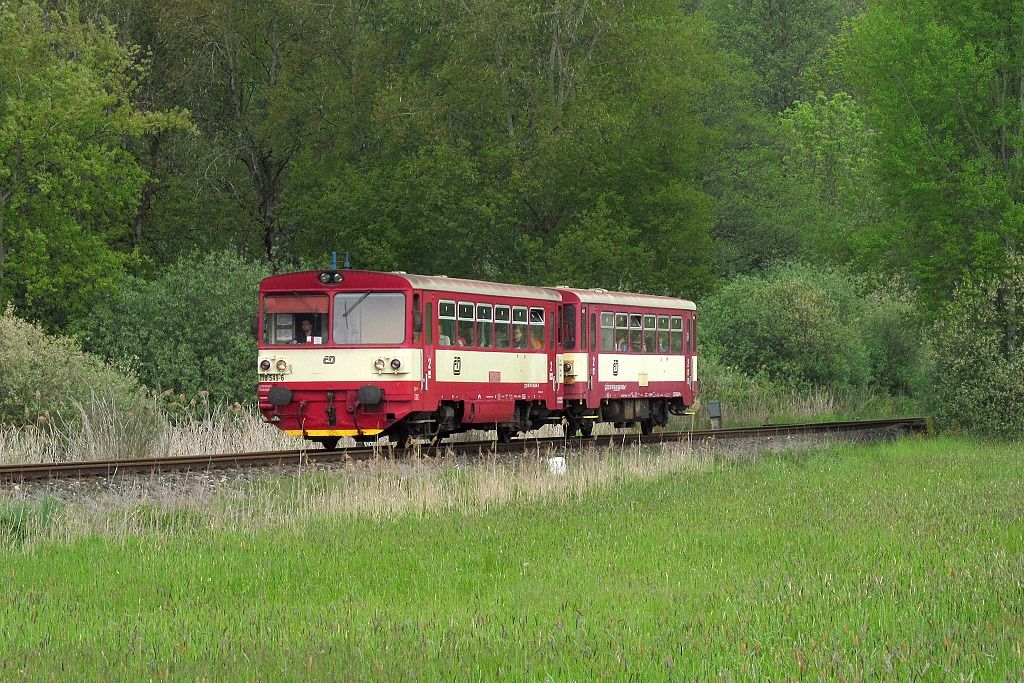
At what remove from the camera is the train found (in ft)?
80.0

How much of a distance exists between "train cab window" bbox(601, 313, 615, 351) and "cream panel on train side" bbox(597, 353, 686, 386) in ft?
0.50

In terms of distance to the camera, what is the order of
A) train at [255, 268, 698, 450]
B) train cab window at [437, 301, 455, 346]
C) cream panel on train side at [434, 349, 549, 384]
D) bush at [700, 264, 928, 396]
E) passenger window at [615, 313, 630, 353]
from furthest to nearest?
bush at [700, 264, 928, 396], passenger window at [615, 313, 630, 353], cream panel on train side at [434, 349, 549, 384], train cab window at [437, 301, 455, 346], train at [255, 268, 698, 450]

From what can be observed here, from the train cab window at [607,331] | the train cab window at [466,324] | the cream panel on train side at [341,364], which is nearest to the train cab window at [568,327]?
the train cab window at [607,331]

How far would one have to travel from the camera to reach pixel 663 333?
33.0 meters

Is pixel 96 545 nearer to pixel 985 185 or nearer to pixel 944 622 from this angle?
pixel 944 622

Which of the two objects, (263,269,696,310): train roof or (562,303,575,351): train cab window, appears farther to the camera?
(562,303,575,351): train cab window

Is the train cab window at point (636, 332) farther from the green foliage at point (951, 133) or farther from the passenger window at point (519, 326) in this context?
the green foliage at point (951, 133)

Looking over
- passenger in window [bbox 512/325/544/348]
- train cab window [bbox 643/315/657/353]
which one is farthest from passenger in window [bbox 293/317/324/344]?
train cab window [bbox 643/315/657/353]

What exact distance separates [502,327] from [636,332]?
535 cm

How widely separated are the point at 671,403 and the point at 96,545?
2158 centimetres

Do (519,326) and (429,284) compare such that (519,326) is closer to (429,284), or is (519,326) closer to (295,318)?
(429,284)

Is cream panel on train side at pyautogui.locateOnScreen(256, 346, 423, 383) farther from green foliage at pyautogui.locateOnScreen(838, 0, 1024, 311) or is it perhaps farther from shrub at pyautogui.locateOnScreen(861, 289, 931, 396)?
shrub at pyautogui.locateOnScreen(861, 289, 931, 396)

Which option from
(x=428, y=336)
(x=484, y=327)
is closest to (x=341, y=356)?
(x=428, y=336)

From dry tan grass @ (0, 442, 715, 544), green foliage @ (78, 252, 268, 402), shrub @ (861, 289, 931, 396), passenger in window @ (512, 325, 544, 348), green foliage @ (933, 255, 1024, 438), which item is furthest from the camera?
shrub @ (861, 289, 931, 396)
